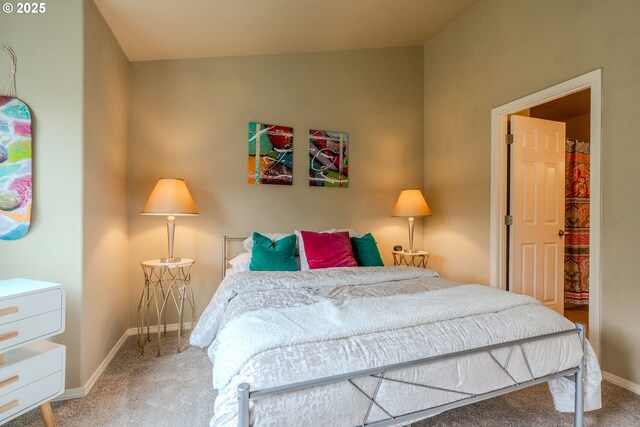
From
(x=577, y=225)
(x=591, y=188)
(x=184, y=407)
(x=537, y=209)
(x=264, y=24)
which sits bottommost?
(x=184, y=407)

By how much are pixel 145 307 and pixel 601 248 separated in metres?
3.70

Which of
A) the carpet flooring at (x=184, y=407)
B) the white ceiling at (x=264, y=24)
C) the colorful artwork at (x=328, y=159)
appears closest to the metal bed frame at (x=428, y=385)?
the carpet flooring at (x=184, y=407)

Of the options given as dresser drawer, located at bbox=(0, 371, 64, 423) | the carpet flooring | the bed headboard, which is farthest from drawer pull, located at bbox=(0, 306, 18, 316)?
the bed headboard

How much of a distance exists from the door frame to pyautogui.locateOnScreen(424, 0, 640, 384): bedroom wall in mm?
40

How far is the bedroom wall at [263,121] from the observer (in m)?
2.99

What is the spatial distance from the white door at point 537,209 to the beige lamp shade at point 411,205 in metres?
0.83

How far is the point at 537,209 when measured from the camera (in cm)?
309

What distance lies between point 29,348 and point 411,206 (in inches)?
124

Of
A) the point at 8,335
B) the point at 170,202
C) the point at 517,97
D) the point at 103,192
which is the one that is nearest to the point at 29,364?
the point at 8,335

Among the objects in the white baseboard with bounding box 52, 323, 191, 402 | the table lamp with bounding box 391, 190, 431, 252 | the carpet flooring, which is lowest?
the carpet flooring

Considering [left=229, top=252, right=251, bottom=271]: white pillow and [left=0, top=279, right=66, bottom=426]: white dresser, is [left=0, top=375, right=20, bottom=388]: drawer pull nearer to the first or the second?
[left=0, top=279, right=66, bottom=426]: white dresser

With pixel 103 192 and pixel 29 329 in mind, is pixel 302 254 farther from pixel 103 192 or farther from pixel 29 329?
pixel 29 329

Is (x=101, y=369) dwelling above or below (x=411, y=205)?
below

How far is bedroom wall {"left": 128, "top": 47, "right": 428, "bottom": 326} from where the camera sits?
2.99 metres
